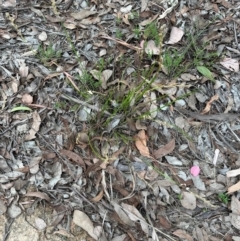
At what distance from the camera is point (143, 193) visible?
1.91 m

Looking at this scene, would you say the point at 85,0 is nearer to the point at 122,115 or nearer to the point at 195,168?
the point at 122,115

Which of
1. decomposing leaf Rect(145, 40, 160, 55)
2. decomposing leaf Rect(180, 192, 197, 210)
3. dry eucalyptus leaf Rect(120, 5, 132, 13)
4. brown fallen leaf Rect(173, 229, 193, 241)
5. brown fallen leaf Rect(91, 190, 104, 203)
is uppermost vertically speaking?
dry eucalyptus leaf Rect(120, 5, 132, 13)

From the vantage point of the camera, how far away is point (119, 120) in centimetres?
200

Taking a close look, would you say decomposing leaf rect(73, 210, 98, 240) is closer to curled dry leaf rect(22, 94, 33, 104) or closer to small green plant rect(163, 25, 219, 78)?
curled dry leaf rect(22, 94, 33, 104)

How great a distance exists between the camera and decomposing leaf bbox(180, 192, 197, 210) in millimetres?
1900

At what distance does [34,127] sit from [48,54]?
1.17 feet

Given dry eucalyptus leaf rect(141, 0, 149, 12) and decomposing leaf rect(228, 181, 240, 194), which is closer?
decomposing leaf rect(228, 181, 240, 194)

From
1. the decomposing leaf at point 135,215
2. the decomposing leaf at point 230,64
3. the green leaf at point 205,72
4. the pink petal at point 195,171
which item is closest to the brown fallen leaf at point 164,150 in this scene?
the pink petal at point 195,171

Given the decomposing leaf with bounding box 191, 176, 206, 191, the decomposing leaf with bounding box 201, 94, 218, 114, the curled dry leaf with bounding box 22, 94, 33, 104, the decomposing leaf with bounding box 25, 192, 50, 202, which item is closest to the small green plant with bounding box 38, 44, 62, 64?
the curled dry leaf with bounding box 22, 94, 33, 104

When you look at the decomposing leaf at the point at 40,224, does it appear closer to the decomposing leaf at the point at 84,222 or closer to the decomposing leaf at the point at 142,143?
the decomposing leaf at the point at 84,222

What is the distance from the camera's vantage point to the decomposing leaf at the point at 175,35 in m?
2.19

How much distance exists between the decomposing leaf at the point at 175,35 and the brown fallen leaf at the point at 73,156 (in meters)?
0.71

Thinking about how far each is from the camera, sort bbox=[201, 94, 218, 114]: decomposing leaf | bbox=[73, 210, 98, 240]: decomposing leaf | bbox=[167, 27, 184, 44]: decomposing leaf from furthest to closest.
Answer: bbox=[167, 27, 184, 44]: decomposing leaf < bbox=[201, 94, 218, 114]: decomposing leaf < bbox=[73, 210, 98, 240]: decomposing leaf

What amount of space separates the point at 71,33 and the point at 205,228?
1.10 meters
